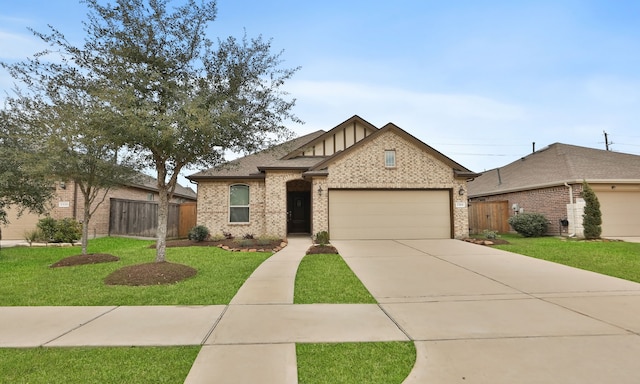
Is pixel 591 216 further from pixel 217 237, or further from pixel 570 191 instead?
pixel 217 237

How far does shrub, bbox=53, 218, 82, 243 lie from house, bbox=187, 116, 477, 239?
5326mm

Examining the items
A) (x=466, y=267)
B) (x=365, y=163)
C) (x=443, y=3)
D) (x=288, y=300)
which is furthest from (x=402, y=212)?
(x=288, y=300)

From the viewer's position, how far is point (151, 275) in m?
7.09

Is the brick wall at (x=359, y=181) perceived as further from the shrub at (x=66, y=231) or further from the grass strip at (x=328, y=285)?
the grass strip at (x=328, y=285)

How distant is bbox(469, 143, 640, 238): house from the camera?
15.8 metres

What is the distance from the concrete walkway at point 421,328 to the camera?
10.4 ft

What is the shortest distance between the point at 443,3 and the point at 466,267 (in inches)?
357

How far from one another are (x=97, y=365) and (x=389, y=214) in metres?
13.2

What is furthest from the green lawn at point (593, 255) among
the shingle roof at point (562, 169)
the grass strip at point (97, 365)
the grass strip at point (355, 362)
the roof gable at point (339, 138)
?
the grass strip at point (97, 365)

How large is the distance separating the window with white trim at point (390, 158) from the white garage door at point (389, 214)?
1.23 m

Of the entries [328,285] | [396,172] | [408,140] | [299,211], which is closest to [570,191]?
[408,140]

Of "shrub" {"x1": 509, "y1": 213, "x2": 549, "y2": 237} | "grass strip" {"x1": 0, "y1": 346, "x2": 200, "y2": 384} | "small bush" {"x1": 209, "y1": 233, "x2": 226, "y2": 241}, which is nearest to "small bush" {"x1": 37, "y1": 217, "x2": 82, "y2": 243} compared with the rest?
"small bush" {"x1": 209, "y1": 233, "x2": 226, "y2": 241}

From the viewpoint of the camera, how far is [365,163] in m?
15.2

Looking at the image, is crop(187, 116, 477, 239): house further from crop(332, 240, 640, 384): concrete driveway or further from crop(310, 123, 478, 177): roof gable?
crop(332, 240, 640, 384): concrete driveway
